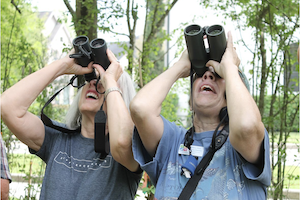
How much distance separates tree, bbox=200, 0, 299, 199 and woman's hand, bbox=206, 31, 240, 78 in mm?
1501

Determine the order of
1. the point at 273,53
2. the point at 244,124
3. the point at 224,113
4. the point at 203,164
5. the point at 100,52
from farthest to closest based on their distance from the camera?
the point at 273,53 < the point at 100,52 < the point at 224,113 < the point at 203,164 < the point at 244,124

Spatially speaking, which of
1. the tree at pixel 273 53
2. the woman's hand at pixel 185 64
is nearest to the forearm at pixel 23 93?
the woman's hand at pixel 185 64

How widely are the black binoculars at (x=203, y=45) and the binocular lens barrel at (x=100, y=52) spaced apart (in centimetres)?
50

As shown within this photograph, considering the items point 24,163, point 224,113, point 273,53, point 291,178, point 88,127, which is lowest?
point 24,163

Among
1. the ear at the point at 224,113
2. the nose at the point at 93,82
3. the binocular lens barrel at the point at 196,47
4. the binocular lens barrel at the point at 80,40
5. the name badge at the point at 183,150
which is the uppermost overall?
the binocular lens barrel at the point at 80,40

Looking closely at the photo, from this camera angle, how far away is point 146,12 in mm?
3557

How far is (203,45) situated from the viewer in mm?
1612

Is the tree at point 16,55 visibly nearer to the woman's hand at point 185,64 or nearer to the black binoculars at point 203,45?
the woman's hand at point 185,64

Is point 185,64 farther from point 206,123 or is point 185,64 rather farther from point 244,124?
point 244,124

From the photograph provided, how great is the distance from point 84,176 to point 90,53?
68 cm

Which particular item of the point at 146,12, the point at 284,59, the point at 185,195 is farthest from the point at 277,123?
the point at 185,195

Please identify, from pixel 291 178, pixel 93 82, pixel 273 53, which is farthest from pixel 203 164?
pixel 273 53

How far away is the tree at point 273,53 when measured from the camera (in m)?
3.02

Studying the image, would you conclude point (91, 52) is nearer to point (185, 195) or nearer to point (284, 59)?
point (185, 195)
